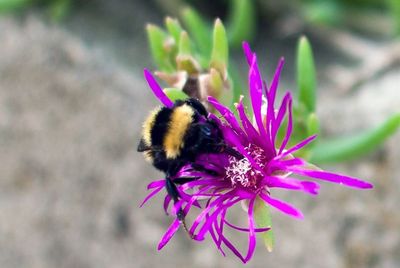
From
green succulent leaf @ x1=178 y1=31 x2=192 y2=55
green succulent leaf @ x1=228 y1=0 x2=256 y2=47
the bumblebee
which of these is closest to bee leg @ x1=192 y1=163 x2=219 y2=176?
the bumblebee

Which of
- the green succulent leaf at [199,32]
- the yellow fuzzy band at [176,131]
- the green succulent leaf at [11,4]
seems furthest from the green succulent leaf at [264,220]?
the green succulent leaf at [11,4]

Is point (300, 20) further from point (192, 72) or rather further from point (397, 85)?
point (192, 72)

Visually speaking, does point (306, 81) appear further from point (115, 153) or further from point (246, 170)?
point (115, 153)

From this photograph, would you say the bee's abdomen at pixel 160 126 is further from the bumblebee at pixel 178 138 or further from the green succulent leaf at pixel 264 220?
the green succulent leaf at pixel 264 220

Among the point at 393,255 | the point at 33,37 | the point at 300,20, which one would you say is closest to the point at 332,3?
the point at 300,20

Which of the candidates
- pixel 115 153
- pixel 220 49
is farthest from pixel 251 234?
pixel 115 153

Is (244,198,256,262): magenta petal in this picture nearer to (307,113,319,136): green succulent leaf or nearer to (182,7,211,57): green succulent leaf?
(307,113,319,136): green succulent leaf
